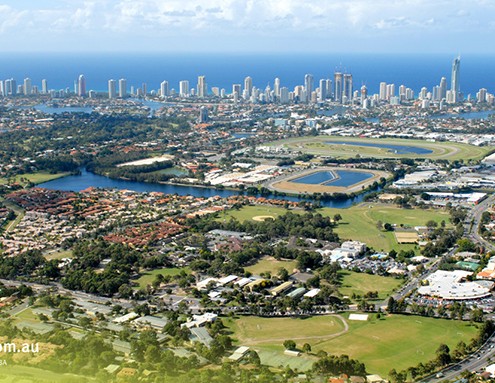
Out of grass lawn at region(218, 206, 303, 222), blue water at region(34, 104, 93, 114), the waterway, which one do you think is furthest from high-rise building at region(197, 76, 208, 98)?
grass lawn at region(218, 206, 303, 222)

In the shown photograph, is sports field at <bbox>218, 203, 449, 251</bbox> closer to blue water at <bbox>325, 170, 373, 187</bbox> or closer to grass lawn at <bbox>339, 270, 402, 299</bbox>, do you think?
grass lawn at <bbox>339, 270, 402, 299</bbox>

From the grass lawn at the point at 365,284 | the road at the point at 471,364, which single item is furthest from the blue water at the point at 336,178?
the road at the point at 471,364

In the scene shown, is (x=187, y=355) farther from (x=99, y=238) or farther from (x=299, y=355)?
(x=99, y=238)

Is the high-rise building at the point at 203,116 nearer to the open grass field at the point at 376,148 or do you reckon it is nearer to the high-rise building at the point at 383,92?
the open grass field at the point at 376,148

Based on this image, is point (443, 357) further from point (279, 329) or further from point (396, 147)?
point (396, 147)

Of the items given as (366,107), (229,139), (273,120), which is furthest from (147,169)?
(366,107)
